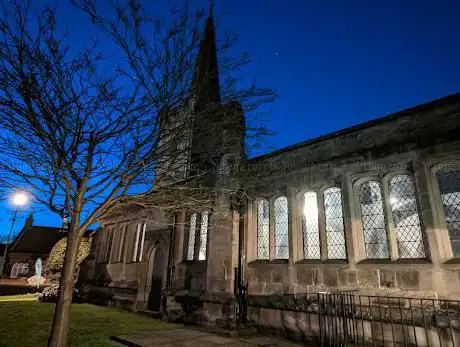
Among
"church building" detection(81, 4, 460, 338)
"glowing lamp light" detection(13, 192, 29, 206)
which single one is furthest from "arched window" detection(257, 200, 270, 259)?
"glowing lamp light" detection(13, 192, 29, 206)

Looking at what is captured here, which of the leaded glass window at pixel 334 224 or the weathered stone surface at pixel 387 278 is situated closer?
the weathered stone surface at pixel 387 278

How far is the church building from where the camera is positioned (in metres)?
6.33

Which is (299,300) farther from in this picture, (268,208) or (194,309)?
(194,309)

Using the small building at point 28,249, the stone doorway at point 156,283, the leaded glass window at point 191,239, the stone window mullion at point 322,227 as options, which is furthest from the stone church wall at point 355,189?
the small building at point 28,249

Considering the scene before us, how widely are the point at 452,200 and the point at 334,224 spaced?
2.72m

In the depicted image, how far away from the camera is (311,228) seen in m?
8.42

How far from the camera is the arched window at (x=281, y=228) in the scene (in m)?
8.81

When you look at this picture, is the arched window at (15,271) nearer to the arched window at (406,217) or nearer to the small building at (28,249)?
the small building at (28,249)

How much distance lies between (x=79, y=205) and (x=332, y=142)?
21.9 ft

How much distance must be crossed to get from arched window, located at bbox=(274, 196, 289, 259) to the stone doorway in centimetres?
592

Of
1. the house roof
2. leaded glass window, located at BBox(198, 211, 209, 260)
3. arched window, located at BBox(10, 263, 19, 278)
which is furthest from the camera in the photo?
the house roof

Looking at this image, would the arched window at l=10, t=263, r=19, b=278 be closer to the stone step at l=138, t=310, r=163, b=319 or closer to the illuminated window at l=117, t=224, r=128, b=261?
the illuminated window at l=117, t=224, r=128, b=261

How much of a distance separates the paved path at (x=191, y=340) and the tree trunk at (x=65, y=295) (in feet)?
8.07

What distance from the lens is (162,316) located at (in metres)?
10.8
